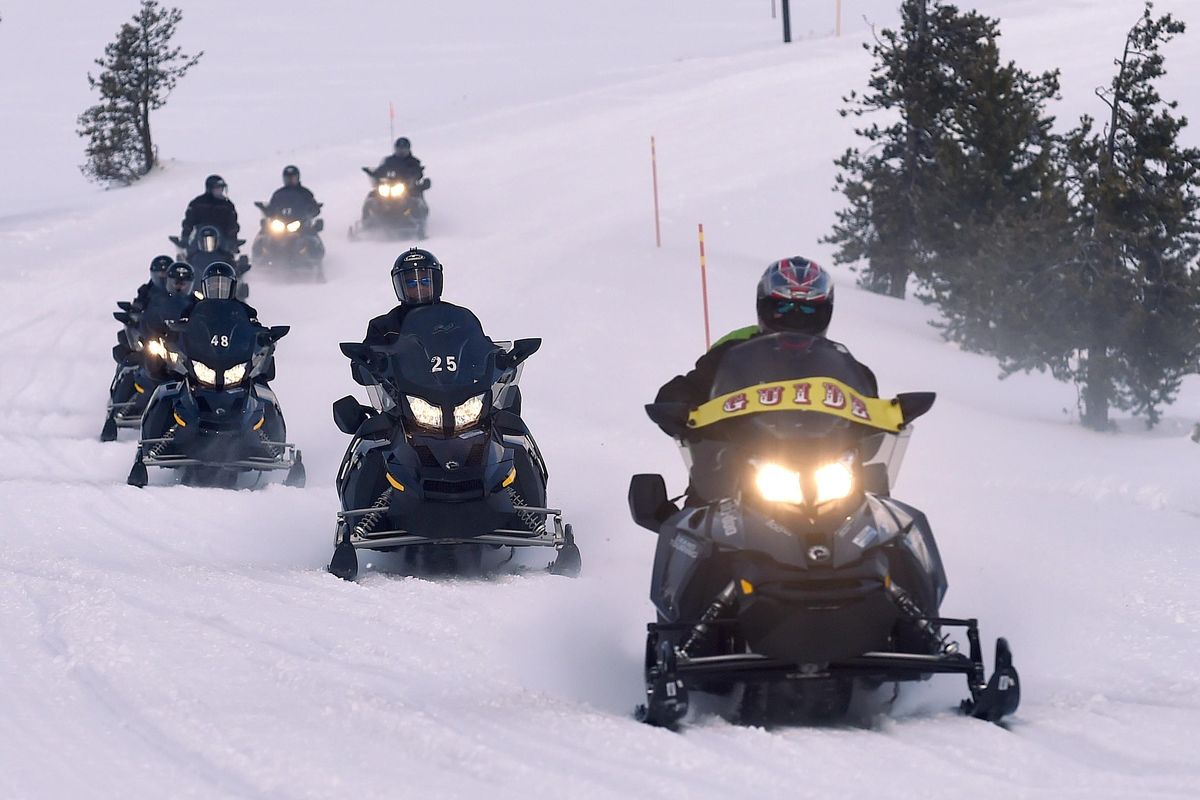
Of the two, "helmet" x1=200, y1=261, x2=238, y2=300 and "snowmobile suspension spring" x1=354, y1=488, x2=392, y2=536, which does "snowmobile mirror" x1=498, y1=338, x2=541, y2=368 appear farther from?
"helmet" x1=200, y1=261, x2=238, y2=300

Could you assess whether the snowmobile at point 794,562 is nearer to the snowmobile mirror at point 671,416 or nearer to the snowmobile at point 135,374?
the snowmobile mirror at point 671,416

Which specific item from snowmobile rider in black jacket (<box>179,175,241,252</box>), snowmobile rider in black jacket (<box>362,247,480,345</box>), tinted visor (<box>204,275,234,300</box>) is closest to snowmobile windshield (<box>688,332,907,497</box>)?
snowmobile rider in black jacket (<box>362,247,480,345</box>)

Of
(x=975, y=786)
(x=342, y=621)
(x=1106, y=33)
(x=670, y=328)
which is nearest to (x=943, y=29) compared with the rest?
(x=670, y=328)

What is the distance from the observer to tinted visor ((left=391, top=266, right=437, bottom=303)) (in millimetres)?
10492

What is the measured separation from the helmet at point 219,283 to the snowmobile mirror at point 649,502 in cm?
778

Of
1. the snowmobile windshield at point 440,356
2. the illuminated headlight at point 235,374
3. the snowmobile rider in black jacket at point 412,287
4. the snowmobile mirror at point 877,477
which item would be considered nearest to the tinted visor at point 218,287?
the illuminated headlight at point 235,374

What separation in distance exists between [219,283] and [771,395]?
28.7 feet

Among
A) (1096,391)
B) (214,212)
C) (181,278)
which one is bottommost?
(1096,391)

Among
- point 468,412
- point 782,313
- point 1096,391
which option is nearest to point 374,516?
point 468,412

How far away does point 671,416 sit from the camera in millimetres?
6719

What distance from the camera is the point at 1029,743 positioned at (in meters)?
5.61

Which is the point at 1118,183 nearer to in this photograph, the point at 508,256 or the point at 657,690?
the point at 508,256

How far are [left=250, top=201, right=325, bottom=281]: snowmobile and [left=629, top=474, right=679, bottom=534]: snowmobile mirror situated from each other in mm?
20725

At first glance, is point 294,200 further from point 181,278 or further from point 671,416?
point 671,416
